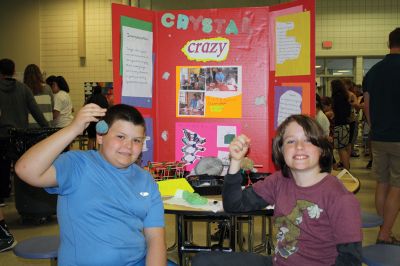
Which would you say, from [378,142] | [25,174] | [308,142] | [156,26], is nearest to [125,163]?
[25,174]

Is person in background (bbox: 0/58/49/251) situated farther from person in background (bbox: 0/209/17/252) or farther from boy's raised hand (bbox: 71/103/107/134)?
boy's raised hand (bbox: 71/103/107/134)

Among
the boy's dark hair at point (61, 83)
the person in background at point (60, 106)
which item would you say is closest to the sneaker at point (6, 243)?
the person in background at point (60, 106)

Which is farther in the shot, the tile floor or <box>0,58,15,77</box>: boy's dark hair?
<box>0,58,15,77</box>: boy's dark hair

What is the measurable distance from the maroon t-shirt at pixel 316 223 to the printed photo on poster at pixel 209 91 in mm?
1245

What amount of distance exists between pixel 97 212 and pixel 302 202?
2.43 feet

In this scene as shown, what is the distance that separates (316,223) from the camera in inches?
61.4

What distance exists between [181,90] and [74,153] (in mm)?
1359

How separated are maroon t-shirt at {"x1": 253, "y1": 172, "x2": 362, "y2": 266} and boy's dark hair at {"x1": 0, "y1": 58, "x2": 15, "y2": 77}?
12.3 feet

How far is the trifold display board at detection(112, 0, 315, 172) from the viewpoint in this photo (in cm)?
274

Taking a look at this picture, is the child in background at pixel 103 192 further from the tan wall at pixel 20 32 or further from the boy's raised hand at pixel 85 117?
the tan wall at pixel 20 32

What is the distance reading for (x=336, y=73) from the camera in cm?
1092

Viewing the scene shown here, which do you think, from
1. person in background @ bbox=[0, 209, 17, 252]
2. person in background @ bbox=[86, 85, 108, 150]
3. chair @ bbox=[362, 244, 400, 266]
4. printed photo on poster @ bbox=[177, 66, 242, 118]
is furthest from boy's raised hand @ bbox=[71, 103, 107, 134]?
person in background @ bbox=[86, 85, 108, 150]

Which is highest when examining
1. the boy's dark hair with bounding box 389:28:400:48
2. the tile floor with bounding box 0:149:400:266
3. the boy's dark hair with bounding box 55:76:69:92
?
the boy's dark hair with bounding box 389:28:400:48

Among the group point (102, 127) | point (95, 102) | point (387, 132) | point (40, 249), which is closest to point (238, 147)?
point (102, 127)
